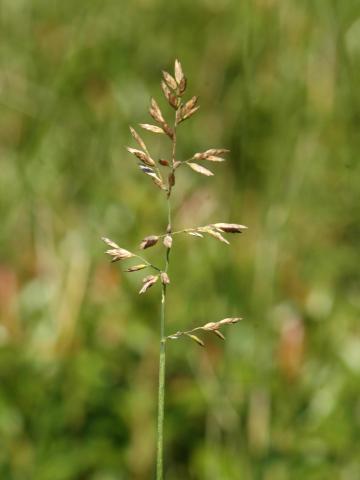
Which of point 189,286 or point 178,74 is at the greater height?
point 178,74

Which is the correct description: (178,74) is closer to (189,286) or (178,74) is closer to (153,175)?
(153,175)

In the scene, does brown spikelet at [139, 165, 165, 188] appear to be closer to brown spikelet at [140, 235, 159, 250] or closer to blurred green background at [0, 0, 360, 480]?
brown spikelet at [140, 235, 159, 250]

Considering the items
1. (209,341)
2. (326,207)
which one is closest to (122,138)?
(326,207)

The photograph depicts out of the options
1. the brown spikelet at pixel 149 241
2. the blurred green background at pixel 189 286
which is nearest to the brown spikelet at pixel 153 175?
the brown spikelet at pixel 149 241

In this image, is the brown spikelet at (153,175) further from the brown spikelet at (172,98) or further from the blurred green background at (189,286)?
the blurred green background at (189,286)

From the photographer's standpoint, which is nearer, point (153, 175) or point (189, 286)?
point (153, 175)

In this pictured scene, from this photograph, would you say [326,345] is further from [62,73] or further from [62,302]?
[62,73]

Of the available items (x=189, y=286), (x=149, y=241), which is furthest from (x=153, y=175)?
(x=189, y=286)

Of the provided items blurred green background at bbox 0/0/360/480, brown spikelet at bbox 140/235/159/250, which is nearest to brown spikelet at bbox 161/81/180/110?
brown spikelet at bbox 140/235/159/250
